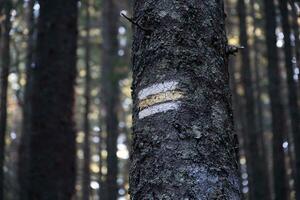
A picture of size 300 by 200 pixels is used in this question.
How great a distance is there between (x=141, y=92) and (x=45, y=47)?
213 inches

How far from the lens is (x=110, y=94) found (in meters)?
14.1

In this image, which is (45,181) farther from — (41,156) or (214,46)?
(214,46)

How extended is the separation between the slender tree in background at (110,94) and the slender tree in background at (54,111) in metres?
5.10

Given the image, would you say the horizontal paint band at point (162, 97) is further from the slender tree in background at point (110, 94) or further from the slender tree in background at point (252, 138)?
the slender tree in background at point (110, 94)

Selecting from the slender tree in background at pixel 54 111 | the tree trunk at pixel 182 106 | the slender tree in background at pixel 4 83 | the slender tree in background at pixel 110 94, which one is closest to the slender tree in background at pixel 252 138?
the slender tree in background at pixel 110 94

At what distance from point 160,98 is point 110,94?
38.9 feet

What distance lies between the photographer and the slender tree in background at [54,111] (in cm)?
705

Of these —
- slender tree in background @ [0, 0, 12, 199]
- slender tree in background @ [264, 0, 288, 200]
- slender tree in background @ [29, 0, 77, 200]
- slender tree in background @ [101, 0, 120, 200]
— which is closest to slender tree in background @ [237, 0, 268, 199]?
slender tree in background @ [264, 0, 288, 200]

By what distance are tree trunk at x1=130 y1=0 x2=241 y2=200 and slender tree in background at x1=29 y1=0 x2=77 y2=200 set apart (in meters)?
4.76

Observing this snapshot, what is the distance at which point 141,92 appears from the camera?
2.42 metres

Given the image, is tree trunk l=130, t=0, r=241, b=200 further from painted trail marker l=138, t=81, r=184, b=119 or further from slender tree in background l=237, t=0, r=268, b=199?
slender tree in background l=237, t=0, r=268, b=199

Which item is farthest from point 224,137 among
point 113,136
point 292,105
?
point 113,136

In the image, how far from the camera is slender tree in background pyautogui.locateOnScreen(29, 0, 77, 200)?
7.05 meters

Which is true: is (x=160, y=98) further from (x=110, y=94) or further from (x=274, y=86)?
(x=110, y=94)
